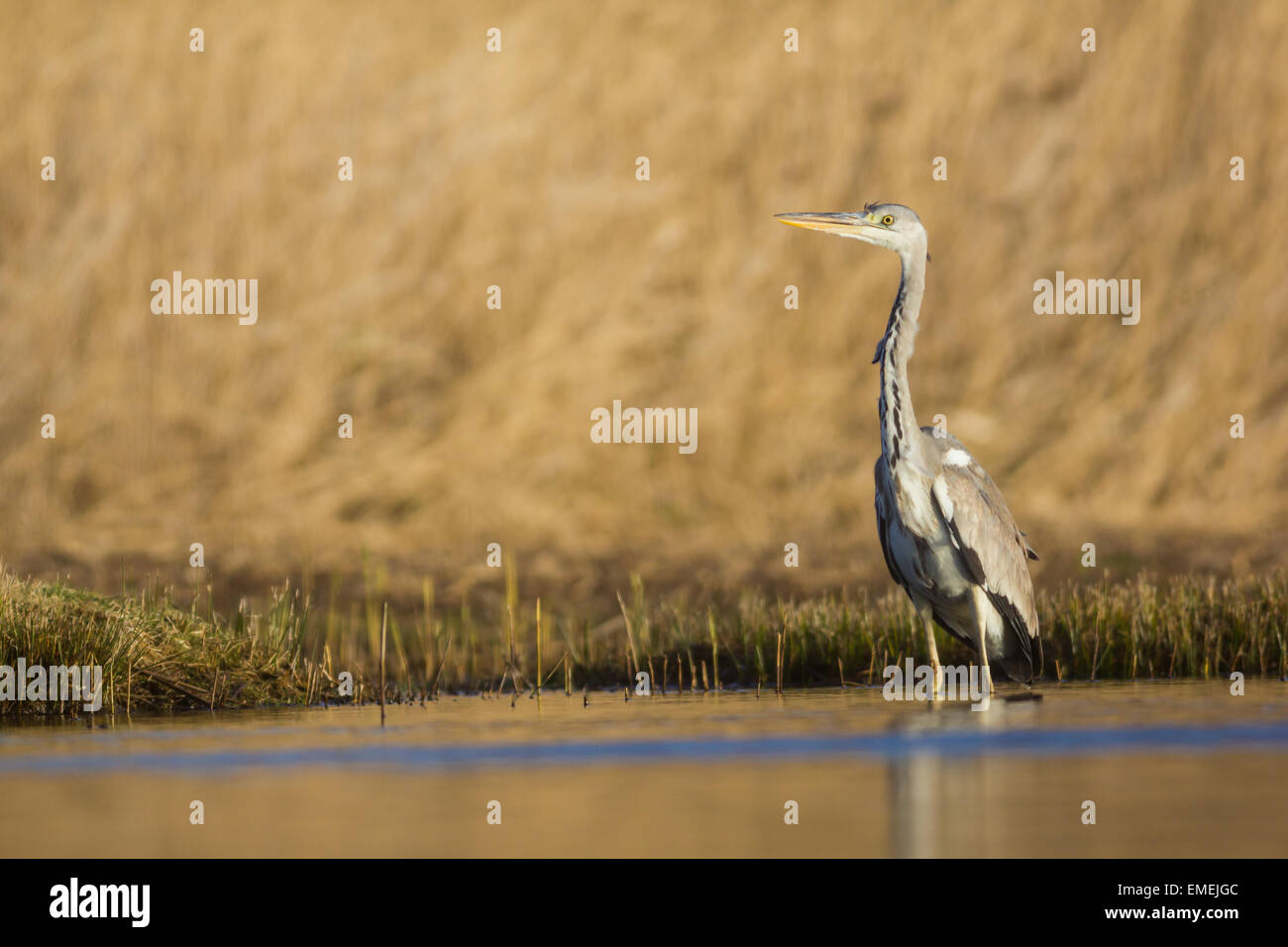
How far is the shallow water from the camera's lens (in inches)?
369

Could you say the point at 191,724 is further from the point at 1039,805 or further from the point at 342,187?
the point at 342,187

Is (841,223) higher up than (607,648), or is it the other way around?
(841,223)

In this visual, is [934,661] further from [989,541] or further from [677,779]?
[677,779]

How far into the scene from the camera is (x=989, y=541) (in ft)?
47.8

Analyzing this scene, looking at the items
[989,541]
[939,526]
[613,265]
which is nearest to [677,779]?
[939,526]

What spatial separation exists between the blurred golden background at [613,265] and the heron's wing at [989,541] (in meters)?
15.4

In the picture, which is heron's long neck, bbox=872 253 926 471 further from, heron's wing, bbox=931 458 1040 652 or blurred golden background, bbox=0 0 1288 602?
blurred golden background, bbox=0 0 1288 602

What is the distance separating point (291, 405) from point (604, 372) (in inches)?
193

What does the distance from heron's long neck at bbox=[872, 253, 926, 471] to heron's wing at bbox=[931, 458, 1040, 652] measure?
1.02ft

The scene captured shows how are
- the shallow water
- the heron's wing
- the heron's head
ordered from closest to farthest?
the shallow water → the heron's wing → the heron's head

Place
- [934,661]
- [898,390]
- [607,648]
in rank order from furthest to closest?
[607,648] → [934,661] → [898,390]

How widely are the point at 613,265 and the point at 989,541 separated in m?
22.7

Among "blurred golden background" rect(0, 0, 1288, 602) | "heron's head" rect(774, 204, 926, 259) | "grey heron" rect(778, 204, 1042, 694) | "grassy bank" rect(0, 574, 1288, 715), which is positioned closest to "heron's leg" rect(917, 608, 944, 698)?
"grey heron" rect(778, 204, 1042, 694)

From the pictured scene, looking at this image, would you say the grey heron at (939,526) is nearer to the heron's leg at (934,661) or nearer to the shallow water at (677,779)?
the heron's leg at (934,661)
